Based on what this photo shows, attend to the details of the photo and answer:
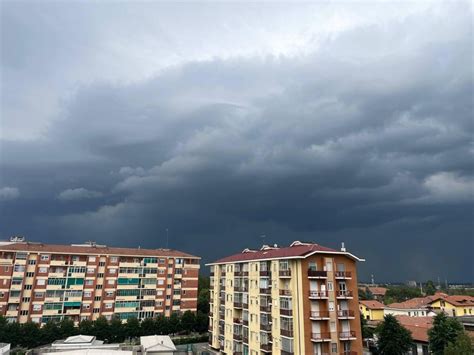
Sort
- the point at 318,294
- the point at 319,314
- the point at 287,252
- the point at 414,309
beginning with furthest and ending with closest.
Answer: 1. the point at 414,309
2. the point at 287,252
3. the point at 318,294
4. the point at 319,314

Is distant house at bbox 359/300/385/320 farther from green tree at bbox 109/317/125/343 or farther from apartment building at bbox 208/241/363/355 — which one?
green tree at bbox 109/317/125/343

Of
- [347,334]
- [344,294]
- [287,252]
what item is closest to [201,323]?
[287,252]

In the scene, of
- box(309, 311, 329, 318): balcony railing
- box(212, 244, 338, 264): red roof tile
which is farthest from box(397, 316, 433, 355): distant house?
box(212, 244, 338, 264): red roof tile

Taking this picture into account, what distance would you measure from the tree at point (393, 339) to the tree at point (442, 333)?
12.5 feet

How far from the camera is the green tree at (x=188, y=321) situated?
8346 centimetres

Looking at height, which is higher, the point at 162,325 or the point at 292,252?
the point at 292,252

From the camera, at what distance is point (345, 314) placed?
Answer: 1977 inches

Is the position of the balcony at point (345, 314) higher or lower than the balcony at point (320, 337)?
higher

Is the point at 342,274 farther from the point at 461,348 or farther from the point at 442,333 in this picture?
the point at 442,333

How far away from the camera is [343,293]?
51406mm

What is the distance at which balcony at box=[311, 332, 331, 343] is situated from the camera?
1866 inches

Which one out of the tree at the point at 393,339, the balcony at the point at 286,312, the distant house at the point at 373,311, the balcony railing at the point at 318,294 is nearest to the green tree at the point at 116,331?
the balcony at the point at 286,312

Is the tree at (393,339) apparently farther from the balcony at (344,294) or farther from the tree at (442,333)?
the balcony at (344,294)

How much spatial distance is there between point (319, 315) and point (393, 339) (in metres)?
17.5
